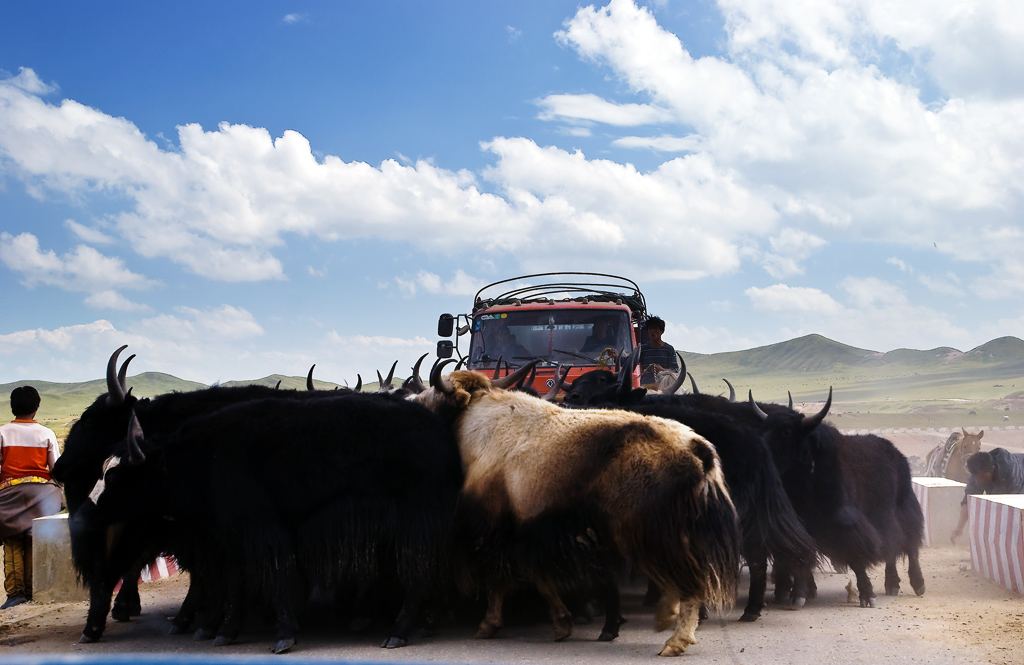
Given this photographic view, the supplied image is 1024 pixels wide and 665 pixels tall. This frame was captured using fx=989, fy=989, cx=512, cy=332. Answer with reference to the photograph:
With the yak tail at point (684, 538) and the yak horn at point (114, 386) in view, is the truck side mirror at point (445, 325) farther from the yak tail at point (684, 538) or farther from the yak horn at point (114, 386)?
the yak tail at point (684, 538)

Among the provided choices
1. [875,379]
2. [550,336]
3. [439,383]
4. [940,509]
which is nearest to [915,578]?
[940,509]

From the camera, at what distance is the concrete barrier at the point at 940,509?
11484 mm

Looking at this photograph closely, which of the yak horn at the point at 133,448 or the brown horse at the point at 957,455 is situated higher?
the yak horn at the point at 133,448

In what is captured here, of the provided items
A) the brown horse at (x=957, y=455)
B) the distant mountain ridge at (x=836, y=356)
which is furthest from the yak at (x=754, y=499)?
the distant mountain ridge at (x=836, y=356)

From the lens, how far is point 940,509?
37.9 feet

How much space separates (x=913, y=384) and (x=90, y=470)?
429 ft

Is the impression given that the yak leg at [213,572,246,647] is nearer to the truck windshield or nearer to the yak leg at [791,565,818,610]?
the yak leg at [791,565,818,610]

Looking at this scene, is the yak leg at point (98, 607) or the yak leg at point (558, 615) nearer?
the yak leg at point (558, 615)

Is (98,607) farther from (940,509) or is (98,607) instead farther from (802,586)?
(940,509)

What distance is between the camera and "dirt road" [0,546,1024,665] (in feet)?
19.3

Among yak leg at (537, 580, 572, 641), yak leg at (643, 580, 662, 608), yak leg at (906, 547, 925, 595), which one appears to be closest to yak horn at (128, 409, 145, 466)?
yak leg at (537, 580, 572, 641)

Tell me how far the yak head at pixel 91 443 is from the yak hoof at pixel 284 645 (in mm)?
2217

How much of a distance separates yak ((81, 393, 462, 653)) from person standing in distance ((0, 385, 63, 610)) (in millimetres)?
2004

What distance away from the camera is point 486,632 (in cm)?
647
